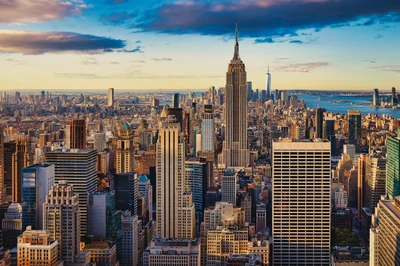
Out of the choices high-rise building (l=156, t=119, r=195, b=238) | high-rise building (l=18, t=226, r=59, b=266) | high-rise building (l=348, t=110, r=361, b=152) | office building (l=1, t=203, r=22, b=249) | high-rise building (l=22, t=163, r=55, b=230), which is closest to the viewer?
high-rise building (l=18, t=226, r=59, b=266)

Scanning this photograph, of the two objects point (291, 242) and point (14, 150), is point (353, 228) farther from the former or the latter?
point (14, 150)

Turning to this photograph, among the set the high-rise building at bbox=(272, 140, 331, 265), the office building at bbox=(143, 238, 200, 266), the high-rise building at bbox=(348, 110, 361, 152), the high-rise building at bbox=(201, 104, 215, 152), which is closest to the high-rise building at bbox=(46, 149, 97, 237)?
the office building at bbox=(143, 238, 200, 266)

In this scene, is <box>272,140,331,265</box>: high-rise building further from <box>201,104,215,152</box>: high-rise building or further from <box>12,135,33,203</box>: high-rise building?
<box>201,104,215,152</box>: high-rise building

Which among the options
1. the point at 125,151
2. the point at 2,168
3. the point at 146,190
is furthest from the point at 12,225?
the point at 125,151

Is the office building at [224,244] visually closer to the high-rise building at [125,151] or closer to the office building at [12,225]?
the office building at [12,225]

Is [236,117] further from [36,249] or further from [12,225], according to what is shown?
[36,249]

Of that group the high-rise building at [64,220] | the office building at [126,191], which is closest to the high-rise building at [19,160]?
the high-rise building at [64,220]
